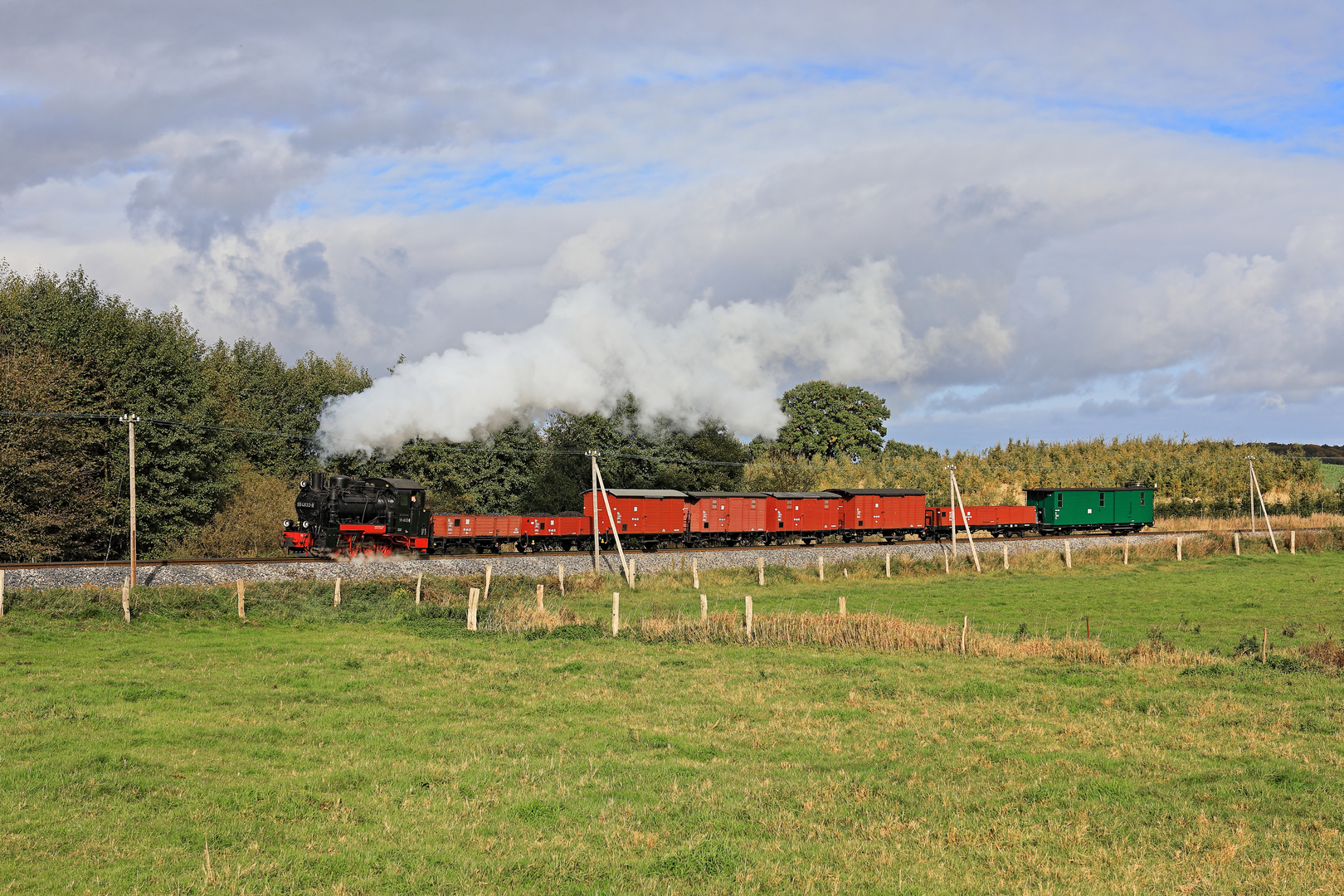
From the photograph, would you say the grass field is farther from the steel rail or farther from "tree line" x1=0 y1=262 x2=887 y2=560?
"tree line" x1=0 y1=262 x2=887 y2=560

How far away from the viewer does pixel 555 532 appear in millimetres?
51156

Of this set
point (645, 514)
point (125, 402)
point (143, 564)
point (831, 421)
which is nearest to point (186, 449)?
point (125, 402)

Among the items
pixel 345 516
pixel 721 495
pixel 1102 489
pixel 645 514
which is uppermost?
pixel 721 495

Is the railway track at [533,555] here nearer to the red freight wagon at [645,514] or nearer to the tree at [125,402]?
the red freight wagon at [645,514]

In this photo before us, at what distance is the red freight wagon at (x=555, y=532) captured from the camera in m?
50.3

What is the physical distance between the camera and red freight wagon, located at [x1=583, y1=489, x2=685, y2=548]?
175 ft

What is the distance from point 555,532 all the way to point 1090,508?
44910 millimetres

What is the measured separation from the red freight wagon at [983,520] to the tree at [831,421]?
24.4m

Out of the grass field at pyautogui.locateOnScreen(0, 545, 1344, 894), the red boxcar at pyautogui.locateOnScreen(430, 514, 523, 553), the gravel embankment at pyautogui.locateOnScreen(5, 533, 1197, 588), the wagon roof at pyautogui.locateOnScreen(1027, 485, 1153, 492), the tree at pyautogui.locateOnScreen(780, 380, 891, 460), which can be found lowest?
the grass field at pyautogui.locateOnScreen(0, 545, 1344, 894)

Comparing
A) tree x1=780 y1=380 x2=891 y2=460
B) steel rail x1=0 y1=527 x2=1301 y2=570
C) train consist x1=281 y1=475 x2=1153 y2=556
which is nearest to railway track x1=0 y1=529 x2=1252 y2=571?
steel rail x1=0 y1=527 x2=1301 y2=570

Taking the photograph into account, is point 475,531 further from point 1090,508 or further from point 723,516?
point 1090,508

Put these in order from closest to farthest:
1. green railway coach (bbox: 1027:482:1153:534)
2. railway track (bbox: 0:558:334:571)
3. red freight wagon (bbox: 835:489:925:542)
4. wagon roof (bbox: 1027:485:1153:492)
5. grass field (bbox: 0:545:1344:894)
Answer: grass field (bbox: 0:545:1344:894) < railway track (bbox: 0:558:334:571) < red freight wagon (bbox: 835:489:925:542) < wagon roof (bbox: 1027:485:1153:492) < green railway coach (bbox: 1027:482:1153:534)

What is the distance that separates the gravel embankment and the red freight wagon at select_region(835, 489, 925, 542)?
8.56ft

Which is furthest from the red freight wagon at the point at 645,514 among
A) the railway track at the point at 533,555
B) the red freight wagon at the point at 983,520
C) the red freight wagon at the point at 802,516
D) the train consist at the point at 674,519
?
the red freight wagon at the point at 983,520
